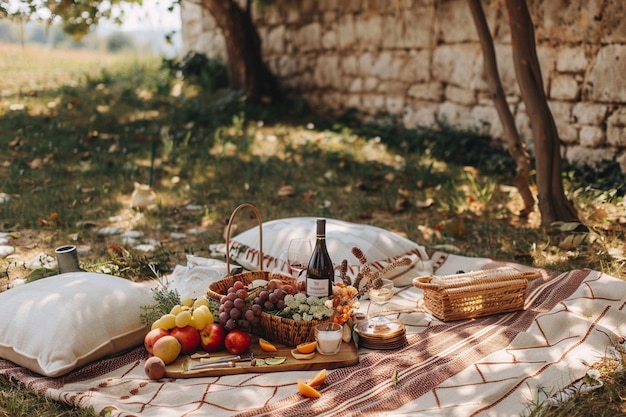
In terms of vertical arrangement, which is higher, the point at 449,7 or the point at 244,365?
the point at 449,7

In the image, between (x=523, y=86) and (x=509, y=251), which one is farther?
(x=523, y=86)

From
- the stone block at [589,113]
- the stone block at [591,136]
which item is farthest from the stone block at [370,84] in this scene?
the stone block at [591,136]

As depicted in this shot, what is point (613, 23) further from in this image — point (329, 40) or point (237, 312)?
point (237, 312)

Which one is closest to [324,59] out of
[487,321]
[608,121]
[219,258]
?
[608,121]

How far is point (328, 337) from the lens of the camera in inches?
114

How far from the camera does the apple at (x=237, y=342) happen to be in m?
2.95

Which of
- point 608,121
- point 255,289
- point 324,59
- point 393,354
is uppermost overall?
point 324,59

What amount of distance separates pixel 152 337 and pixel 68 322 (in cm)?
36

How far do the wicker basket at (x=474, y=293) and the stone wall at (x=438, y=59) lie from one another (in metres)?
2.59

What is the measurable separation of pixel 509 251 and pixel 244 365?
2276mm

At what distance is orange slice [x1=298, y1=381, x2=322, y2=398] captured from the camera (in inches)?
103

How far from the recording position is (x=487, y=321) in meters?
3.36

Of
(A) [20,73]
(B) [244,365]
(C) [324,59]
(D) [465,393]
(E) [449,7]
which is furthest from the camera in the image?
(A) [20,73]

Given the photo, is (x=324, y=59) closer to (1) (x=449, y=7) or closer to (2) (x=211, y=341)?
(1) (x=449, y=7)
